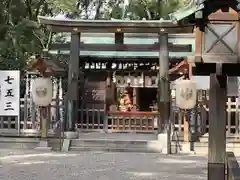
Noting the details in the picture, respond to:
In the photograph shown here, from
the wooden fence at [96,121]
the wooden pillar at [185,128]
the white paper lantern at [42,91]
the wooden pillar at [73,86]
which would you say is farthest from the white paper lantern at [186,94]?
the white paper lantern at [42,91]

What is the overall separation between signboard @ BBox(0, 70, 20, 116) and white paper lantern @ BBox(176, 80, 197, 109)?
4.90 meters

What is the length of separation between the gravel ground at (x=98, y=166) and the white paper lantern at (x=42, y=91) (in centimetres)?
176

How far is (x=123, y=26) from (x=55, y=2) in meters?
8.92

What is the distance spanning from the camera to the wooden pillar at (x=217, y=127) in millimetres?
7348

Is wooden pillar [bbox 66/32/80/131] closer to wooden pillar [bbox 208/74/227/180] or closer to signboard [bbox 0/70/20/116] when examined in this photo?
signboard [bbox 0/70/20/116]

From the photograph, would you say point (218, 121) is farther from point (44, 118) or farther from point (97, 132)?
point (97, 132)

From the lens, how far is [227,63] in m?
6.89

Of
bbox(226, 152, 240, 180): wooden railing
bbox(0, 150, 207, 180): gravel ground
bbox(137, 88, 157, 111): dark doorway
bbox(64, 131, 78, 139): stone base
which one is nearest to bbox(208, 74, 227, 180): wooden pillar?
bbox(226, 152, 240, 180): wooden railing

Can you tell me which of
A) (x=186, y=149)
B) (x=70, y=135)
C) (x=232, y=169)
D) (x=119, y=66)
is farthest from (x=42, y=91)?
(x=232, y=169)

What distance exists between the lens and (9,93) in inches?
664

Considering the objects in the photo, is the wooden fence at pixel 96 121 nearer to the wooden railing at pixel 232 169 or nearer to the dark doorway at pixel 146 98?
the dark doorway at pixel 146 98

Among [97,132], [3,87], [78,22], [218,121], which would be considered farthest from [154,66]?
[218,121]

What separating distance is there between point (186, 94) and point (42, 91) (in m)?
4.34

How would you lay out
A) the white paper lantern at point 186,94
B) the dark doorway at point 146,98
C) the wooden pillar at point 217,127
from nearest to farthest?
the wooden pillar at point 217,127
the white paper lantern at point 186,94
the dark doorway at point 146,98
